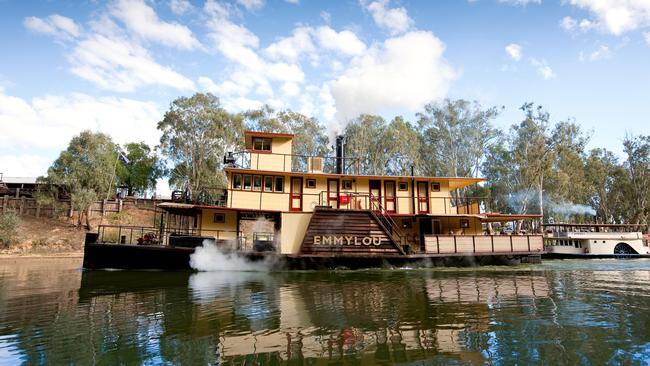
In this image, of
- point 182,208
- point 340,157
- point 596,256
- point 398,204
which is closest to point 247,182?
point 182,208

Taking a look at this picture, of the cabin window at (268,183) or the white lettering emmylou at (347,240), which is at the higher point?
the cabin window at (268,183)

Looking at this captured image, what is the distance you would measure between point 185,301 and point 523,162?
37.4 meters

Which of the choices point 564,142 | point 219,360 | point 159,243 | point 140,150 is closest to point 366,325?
point 219,360

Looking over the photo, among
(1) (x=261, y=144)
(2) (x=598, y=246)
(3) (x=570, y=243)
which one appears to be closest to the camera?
(1) (x=261, y=144)

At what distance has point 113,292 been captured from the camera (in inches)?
412

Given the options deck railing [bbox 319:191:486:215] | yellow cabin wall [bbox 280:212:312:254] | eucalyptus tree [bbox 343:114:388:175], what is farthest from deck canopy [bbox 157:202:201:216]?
eucalyptus tree [bbox 343:114:388:175]

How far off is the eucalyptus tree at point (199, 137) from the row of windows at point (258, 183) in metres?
20.3

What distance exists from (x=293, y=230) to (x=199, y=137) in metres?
25.0

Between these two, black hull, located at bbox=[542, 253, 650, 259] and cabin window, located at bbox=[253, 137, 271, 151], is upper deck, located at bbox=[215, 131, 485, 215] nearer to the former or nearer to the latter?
cabin window, located at bbox=[253, 137, 271, 151]

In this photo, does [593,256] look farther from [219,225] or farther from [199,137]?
[199,137]

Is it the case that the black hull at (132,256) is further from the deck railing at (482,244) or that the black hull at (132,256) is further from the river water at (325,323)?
the deck railing at (482,244)

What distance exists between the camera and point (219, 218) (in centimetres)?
1780

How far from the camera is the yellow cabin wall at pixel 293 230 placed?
54.7 feet

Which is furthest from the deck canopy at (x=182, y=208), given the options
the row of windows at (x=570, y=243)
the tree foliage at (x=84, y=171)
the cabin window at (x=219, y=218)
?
the row of windows at (x=570, y=243)
